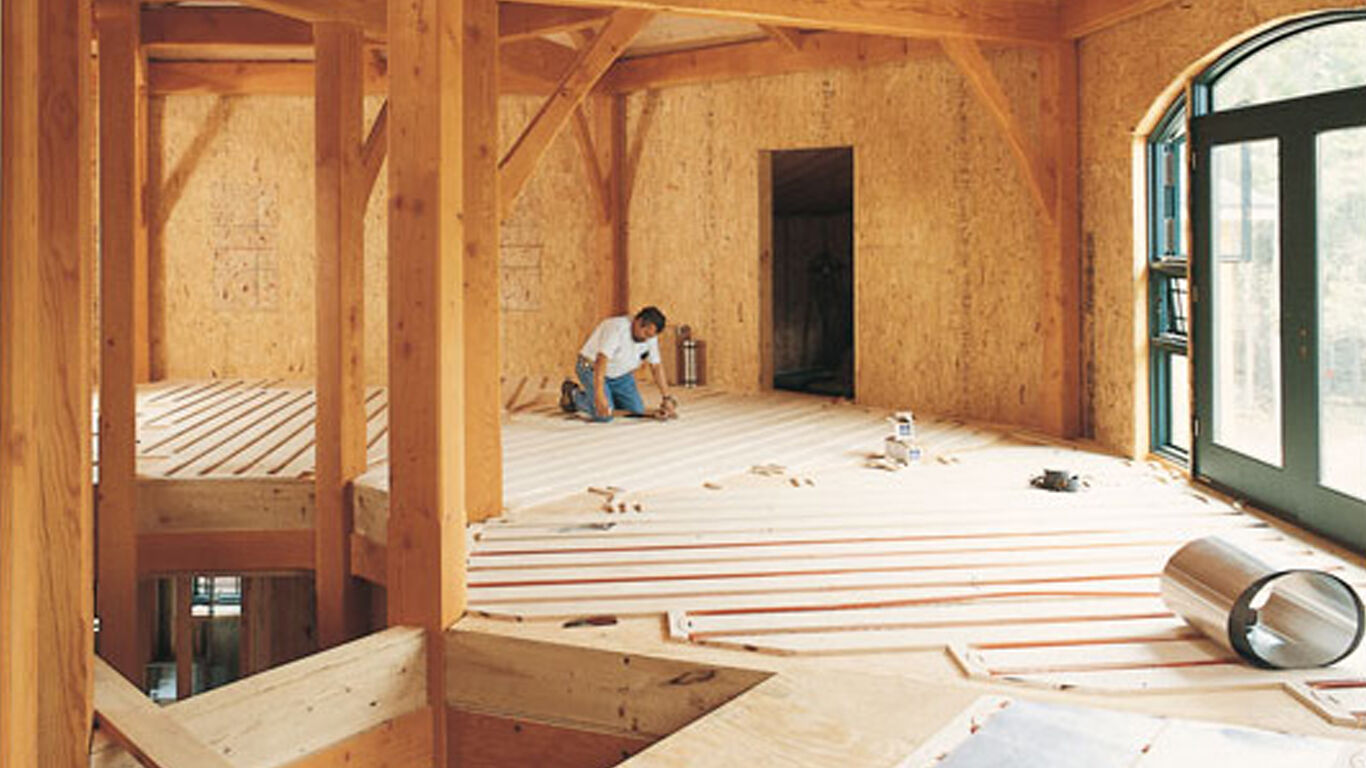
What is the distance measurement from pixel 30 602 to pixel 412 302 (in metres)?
1.69

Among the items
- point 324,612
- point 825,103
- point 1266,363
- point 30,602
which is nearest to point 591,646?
point 30,602

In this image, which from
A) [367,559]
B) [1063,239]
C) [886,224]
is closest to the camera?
[367,559]

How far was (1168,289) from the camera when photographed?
6.77 metres

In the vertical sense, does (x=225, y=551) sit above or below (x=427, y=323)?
below

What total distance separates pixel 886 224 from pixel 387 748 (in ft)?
20.6

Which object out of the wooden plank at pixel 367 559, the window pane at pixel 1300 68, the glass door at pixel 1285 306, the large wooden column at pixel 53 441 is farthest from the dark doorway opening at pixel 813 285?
the large wooden column at pixel 53 441

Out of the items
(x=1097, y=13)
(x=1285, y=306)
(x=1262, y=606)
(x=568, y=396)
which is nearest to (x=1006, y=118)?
(x=1097, y=13)

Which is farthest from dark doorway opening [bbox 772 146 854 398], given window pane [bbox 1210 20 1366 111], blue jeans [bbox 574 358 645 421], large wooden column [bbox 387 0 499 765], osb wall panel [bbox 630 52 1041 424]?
large wooden column [bbox 387 0 499 765]

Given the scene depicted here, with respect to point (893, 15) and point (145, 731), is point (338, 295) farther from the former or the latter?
point (893, 15)

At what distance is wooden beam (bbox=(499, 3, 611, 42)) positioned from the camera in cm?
733

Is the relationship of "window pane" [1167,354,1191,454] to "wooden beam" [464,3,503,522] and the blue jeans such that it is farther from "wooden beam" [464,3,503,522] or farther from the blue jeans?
"wooden beam" [464,3,503,522]

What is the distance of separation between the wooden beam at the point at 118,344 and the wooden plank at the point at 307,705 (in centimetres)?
258

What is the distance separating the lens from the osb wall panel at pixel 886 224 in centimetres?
816

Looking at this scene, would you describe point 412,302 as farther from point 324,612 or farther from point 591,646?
point 324,612
